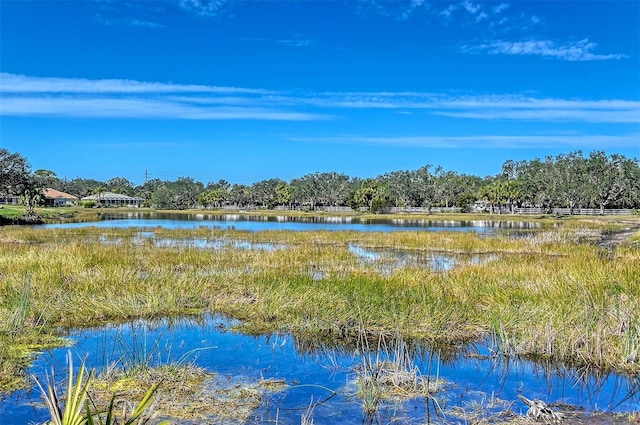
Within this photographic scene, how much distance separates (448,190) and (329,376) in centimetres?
10460

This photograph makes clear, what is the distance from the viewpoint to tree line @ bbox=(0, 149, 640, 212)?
9681 cm

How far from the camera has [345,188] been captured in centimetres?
12381

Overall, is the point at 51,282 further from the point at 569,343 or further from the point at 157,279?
the point at 569,343

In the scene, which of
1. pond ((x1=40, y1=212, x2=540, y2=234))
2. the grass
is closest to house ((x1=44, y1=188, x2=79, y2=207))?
pond ((x1=40, y1=212, x2=540, y2=234))

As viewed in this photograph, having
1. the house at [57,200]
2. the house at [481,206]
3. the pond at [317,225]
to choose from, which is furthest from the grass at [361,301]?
the house at [57,200]

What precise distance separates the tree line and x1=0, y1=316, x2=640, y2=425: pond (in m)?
68.5

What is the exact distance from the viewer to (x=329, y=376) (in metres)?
9.03

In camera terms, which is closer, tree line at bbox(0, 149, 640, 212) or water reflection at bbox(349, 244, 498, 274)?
water reflection at bbox(349, 244, 498, 274)

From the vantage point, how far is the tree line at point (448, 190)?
318ft

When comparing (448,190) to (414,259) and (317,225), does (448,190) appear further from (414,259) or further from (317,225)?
(414,259)

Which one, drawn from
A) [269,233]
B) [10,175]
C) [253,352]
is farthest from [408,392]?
[10,175]

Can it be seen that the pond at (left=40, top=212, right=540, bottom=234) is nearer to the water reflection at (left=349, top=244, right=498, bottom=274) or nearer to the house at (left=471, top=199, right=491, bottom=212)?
the water reflection at (left=349, top=244, right=498, bottom=274)

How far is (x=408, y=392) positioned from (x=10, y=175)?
5389 cm

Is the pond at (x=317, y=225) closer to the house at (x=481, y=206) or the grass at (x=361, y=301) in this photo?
the grass at (x=361, y=301)
